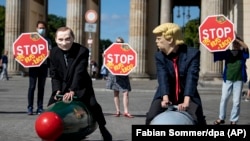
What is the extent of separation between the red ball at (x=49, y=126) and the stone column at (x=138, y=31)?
3931cm

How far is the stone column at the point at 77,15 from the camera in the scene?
150 ft

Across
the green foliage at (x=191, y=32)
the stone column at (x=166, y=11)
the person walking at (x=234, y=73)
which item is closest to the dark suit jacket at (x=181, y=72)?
the person walking at (x=234, y=73)

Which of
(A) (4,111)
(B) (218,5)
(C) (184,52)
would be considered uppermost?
(B) (218,5)

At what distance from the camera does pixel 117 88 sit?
1395 cm

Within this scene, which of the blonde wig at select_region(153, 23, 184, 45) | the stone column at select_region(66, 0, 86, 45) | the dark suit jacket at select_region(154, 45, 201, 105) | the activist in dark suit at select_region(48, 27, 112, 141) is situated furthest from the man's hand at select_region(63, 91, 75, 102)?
the stone column at select_region(66, 0, 86, 45)

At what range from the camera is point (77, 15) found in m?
45.7

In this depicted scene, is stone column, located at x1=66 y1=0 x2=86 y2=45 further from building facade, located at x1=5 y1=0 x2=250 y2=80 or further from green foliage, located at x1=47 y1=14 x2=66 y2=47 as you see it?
green foliage, located at x1=47 y1=14 x2=66 y2=47

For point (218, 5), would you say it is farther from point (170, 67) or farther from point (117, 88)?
point (170, 67)

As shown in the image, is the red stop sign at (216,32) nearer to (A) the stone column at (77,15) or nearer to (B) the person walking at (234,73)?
(B) the person walking at (234,73)

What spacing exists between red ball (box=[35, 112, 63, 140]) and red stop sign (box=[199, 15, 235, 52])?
4.98 m

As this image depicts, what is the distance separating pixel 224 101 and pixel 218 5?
24.4 metres

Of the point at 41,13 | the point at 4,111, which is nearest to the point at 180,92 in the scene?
the point at 4,111

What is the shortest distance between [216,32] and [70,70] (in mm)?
3631
